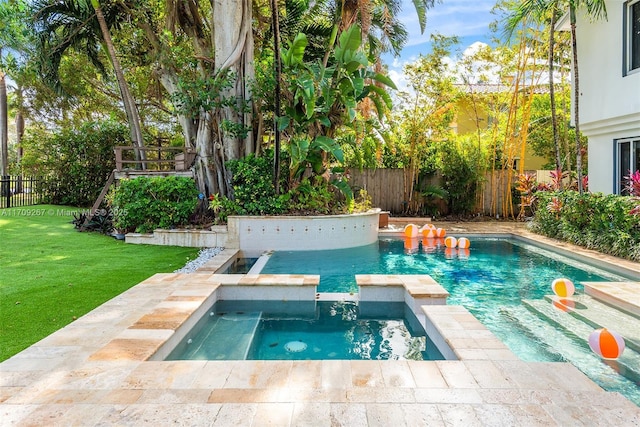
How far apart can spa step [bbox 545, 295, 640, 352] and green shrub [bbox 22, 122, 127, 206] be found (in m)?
16.0

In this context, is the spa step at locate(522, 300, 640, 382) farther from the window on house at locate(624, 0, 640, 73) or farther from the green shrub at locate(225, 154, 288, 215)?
the window on house at locate(624, 0, 640, 73)

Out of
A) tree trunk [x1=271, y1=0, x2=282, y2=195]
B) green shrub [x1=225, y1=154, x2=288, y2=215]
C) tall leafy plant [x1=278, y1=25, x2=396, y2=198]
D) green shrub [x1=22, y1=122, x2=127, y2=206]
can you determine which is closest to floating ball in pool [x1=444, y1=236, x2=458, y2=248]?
tall leafy plant [x1=278, y1=25, x2=396, y2=198]

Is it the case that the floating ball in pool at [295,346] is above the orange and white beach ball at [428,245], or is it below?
below

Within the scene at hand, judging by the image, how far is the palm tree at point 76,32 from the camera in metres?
12.3

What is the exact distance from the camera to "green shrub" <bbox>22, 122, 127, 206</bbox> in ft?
52.7

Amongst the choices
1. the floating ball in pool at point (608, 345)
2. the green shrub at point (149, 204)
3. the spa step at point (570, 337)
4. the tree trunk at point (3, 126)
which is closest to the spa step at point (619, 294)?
the spa step at point (570, 337)

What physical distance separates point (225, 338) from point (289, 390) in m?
2.08

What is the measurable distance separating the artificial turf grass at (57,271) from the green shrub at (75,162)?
4.51 m

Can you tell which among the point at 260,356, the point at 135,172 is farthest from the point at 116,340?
the point at 135,172

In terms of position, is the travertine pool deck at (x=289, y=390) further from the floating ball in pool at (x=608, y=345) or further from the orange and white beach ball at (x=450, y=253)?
the orange and white beach ball at (x=450, y=253)

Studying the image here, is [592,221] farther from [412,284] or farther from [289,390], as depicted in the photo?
[289,390]

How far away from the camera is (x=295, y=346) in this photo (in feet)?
14.7

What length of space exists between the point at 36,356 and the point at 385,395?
2.85 m

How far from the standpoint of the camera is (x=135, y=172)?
11.6 metres
